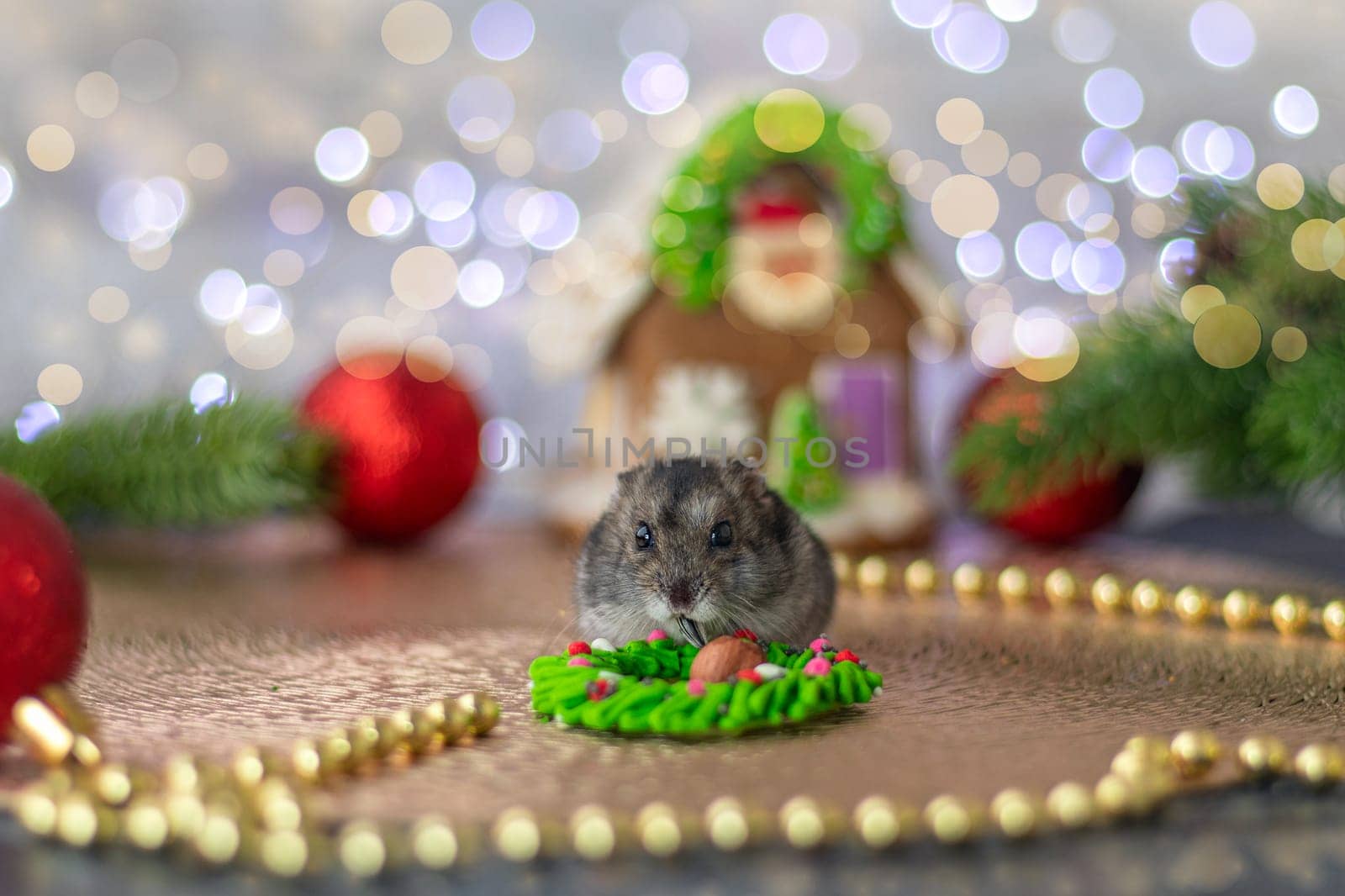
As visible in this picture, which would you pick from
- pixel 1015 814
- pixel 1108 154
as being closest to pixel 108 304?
pixel 1108 154

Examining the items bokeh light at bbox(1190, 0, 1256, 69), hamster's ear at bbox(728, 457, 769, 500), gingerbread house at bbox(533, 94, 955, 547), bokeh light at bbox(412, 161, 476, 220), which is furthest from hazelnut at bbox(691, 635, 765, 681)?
bokeh light at bbox(1190, 0, 1256, 69)

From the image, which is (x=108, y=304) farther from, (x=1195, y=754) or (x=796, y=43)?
(x=1195, y=754)

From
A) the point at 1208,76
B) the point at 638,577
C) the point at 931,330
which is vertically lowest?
the point at 638,577

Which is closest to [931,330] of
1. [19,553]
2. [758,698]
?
[758,698]

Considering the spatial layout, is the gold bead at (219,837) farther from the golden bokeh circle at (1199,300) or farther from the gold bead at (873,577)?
the golden bokeh circle at (1199,300)

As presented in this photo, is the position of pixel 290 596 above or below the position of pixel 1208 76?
below

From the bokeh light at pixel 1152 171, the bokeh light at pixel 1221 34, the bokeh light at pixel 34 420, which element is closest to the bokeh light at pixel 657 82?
the bokeh light at pixel 1152 171

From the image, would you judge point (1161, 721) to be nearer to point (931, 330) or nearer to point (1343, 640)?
point (1343, 640)
